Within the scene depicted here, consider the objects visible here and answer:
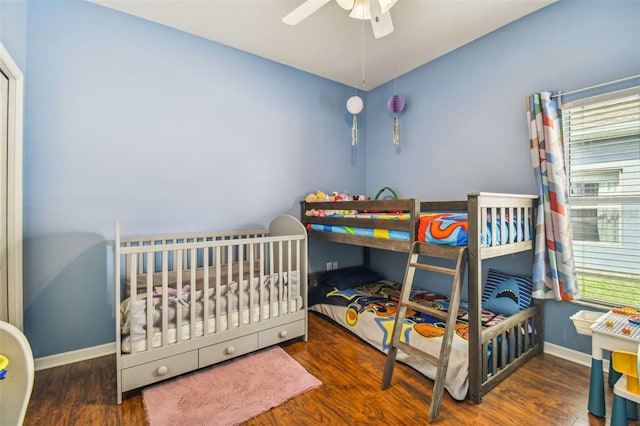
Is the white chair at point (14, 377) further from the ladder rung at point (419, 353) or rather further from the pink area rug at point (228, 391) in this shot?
the ladder rung at point (419, 353)

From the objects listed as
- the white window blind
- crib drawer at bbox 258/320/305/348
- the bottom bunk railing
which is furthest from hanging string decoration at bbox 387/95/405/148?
crib drawer at bbox 258/320/305/348

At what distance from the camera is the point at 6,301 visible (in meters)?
1.98

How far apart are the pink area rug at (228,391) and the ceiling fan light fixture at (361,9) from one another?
8.25 feet

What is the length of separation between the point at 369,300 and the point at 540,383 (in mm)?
1387

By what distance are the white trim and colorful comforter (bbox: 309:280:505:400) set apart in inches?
74.6

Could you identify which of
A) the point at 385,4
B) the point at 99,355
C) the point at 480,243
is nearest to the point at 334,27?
the point at 385,4

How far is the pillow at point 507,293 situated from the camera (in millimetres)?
2336

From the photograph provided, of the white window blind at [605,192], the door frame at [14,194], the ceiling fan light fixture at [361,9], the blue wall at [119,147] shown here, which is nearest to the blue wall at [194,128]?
the blue wall at [119,147]

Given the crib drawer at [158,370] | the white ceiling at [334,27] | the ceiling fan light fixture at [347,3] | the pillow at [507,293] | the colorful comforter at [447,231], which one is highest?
the white ceiling at [334,27]

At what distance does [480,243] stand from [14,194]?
10.0ft

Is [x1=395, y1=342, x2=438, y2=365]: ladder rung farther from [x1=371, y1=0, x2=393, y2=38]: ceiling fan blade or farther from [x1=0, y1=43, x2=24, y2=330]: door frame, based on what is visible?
[x1=0, y1=43, x2=24, y2=330]: door frame

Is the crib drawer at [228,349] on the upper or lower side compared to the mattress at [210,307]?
lower

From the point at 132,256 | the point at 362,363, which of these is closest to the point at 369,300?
the point at 362,363

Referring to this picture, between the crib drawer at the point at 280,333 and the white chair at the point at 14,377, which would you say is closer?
the white chair at the point at 14,377
